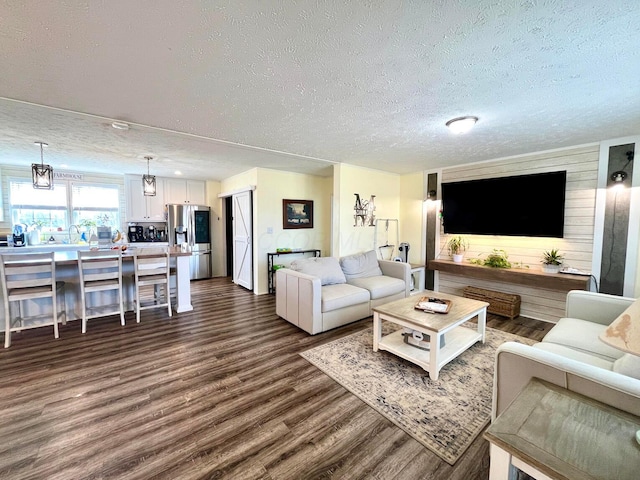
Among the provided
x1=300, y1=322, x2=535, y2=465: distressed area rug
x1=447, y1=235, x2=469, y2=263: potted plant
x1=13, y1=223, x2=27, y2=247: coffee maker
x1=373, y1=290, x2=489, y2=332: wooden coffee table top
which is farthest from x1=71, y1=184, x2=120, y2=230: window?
x1=447, y1=235, x2=469, y2=263: potted plant

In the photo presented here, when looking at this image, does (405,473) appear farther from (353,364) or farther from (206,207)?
(206,207)

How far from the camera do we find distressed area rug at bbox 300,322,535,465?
5.90 feet

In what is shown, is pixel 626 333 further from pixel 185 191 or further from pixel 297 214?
pixel 185 191

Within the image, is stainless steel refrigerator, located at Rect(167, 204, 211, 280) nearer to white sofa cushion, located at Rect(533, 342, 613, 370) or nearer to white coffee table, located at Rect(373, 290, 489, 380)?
white coffee table, located at Rect(373, 290, 489, 380)

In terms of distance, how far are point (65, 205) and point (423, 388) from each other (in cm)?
736

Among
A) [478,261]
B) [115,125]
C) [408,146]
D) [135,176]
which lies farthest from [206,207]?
[478,261]

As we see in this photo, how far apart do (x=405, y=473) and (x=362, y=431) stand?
14.2 inches

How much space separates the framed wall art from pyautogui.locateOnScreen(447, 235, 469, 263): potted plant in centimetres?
289

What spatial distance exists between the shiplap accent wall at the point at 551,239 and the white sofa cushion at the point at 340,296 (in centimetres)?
244

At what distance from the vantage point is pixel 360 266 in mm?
4312

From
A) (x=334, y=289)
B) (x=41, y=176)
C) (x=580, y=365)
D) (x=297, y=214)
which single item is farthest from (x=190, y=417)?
(x=297, y=214)

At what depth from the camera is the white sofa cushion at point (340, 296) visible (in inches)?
129

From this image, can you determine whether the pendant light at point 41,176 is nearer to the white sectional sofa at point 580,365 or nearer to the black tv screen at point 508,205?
the white sectional sofa at point 580,365

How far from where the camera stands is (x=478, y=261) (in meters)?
4.51
